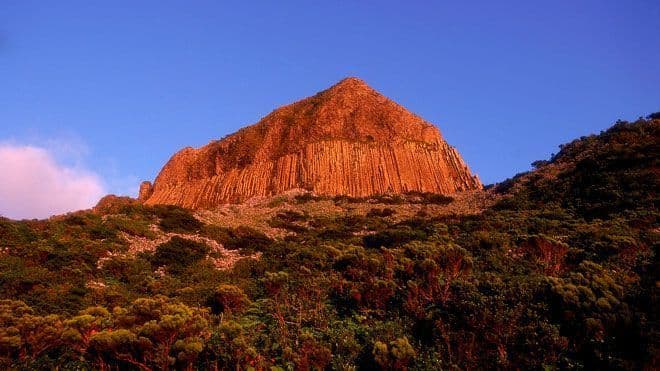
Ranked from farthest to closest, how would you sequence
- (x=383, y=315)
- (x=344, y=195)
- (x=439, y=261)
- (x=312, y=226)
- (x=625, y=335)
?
(x=344, y=195) < (x=312, y=226) < (x=439, y=261) < (x=383, y=315) < (x=625, y=335)

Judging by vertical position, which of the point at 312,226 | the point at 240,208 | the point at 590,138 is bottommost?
the point at 312,226

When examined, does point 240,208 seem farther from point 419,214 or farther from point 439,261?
point 439,261

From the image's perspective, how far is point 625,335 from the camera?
11828 mm

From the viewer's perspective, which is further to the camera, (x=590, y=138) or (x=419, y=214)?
(x=590, y=138)

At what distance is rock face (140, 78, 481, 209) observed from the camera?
55.6 m

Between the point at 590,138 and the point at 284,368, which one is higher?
the point at 590,138

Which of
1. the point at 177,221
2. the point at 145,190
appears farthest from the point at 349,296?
the point at 145,190

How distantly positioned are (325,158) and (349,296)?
40220mm

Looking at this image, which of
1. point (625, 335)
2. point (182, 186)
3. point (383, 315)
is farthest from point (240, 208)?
point (625, 335)

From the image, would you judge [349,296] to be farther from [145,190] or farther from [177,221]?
[145,190]

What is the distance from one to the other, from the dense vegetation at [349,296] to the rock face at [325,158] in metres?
23.9

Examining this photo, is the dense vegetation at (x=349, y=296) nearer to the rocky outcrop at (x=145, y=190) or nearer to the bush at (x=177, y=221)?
the bush at (x=177, y=221)

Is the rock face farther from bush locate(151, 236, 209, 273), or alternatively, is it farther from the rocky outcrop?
bush locate(151, 236, 209, 273)

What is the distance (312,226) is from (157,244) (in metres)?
12.7
